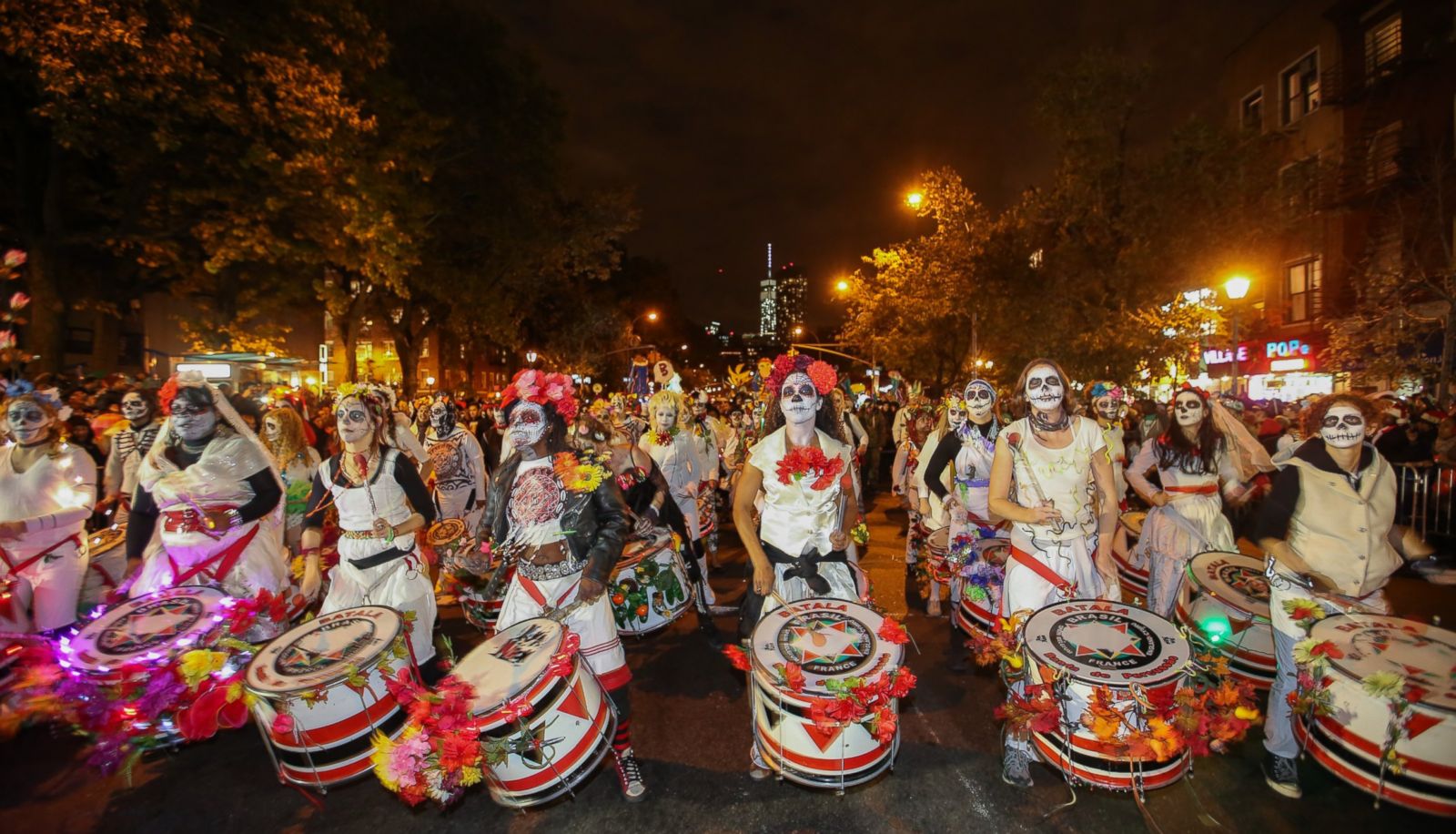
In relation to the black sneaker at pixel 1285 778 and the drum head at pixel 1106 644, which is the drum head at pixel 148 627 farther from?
the black sneaker at pixel 1285 778

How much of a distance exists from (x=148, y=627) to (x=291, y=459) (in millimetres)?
3309

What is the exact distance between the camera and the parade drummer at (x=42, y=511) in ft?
16.3

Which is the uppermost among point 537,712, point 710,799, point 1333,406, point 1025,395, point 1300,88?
point 1300,88

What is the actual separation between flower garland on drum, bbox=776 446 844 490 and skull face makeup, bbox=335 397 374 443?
2843mm

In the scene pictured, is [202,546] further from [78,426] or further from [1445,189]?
[1445,189]

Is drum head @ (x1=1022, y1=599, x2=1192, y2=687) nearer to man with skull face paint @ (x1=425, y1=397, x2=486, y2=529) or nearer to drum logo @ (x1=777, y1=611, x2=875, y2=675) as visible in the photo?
drum logo @ (x1=777, y1=611, x2=875, y2=675)

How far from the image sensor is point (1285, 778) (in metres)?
3.61

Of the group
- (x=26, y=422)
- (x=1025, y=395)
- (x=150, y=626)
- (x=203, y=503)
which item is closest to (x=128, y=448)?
(x=26, y=422)

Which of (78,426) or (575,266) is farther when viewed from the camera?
(575,266)

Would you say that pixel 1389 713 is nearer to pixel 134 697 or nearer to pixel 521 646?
pixel 521 646

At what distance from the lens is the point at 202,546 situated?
4473 millimetres

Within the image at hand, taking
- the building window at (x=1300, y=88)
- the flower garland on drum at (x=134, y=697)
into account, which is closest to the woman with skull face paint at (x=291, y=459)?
the flower garland on drum at (x=134, y=697)

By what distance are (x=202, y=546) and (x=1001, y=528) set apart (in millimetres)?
5993

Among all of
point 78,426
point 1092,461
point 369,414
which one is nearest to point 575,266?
point 78,426
